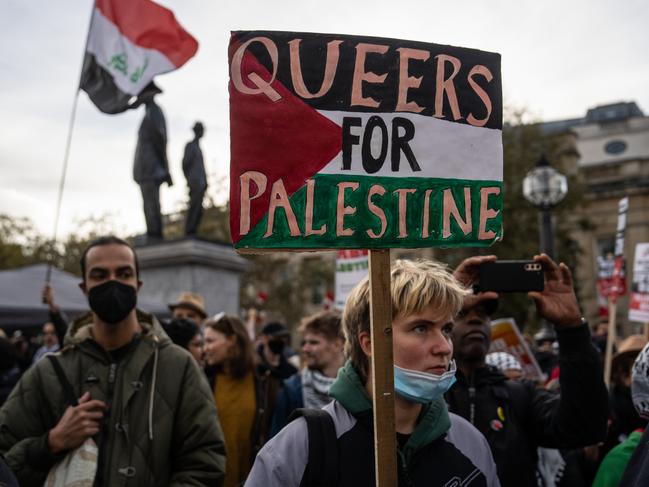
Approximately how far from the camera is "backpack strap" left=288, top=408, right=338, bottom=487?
2.11 m

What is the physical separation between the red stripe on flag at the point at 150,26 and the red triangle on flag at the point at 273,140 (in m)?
6.70

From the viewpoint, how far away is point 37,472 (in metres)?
3.01

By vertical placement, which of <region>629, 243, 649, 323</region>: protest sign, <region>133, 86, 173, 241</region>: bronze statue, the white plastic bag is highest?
<region>133, 86, 173, 241</region>: bronze statue

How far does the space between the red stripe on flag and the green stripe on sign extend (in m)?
6.77

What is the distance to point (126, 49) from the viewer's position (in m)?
8.25

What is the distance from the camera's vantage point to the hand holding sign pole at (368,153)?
7.05 ft

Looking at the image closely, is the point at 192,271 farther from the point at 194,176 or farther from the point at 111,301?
the point at 111,301

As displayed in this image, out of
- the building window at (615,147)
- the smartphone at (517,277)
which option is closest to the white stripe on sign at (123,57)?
the smartphone at (517,277)

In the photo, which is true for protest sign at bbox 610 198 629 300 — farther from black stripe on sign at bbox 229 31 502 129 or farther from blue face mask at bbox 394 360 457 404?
blue face mask at bbox 394 360 457 404

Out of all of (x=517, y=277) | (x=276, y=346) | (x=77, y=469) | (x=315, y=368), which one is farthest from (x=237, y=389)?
(x=517, y=277)

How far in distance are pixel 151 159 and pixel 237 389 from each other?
6146 millimetres

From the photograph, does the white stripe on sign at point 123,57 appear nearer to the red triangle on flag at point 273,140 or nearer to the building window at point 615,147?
the red triangle on flag at point 273,140

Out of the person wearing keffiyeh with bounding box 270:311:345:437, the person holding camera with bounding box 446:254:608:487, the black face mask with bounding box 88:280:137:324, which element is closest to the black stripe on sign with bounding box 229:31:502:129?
the person holding camera with bounding box 446:254:608:487

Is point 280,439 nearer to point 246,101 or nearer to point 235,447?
point 246,101
